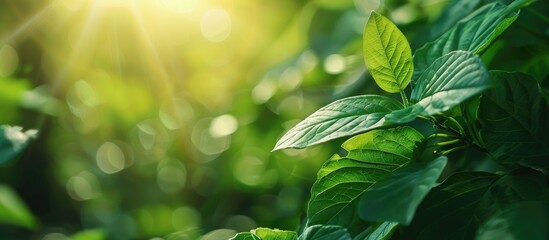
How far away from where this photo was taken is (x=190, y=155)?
169 cm

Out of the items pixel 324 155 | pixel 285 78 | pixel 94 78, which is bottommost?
pixel 324 155

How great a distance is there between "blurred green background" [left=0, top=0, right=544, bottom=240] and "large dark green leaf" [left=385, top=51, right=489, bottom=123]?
0.66 m

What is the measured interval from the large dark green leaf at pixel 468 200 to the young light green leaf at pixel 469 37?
9 centimetres

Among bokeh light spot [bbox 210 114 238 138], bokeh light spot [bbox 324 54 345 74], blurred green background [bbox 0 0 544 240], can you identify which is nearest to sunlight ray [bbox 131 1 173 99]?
blurred green background [bbox 0 0 544 240]

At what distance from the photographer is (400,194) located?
346mm

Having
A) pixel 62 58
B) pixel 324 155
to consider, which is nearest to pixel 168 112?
pixel 62 58

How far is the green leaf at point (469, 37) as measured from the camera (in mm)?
443

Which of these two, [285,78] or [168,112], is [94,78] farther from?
[285,78]

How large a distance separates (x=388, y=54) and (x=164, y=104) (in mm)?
1309

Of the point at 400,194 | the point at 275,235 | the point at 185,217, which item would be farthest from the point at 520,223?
the point at 185,217

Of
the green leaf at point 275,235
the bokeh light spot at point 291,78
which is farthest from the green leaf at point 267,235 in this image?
the bokeh light spot at point 291,78

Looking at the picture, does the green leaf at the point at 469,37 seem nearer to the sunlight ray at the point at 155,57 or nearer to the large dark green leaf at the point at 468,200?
the large dark green leaf at the point at 468,200

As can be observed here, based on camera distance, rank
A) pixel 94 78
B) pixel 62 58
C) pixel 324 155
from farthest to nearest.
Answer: pixel 94 78
pixel 62 58
pixel 324 155

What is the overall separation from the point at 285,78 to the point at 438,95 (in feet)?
2.68
